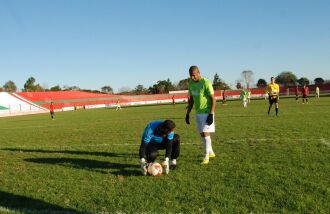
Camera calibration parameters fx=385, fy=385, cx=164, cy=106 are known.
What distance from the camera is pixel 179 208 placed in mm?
5348

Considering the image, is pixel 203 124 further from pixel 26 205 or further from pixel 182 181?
pixel 26 205

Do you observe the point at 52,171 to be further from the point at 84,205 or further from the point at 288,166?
the point at 288,166

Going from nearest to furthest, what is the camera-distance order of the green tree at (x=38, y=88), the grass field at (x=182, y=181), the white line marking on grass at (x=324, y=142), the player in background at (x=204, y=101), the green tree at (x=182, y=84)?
the grass field at (x=182, y=181) → the player in background at (x=204, y=101) → the white line marking on grass at (x=324, y=142) → the green tree at (x=38, y=88) → the green tree at (x=182, y=84)

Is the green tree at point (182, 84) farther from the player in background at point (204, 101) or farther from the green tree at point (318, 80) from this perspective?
the player in background at point (204, 101)

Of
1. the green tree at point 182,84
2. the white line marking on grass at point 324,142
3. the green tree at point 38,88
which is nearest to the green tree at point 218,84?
the green tree at point 182,84

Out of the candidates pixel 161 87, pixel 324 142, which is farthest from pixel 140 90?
pixel 324 142

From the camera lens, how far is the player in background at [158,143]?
7.30 meters

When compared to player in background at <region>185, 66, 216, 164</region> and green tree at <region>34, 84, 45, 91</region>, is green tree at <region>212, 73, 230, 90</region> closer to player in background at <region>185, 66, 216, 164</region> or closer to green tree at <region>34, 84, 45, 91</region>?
green tree at <region>34, 84, 45, 91</region>

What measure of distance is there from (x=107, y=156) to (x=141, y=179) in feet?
9.58

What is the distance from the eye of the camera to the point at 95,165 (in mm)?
8680

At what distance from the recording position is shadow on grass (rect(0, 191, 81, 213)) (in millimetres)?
5512

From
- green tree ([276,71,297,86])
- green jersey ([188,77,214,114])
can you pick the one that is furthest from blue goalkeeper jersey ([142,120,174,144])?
green tree ([276,71,297,86])

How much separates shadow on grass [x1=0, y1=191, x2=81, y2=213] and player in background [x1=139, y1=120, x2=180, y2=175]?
210 cm

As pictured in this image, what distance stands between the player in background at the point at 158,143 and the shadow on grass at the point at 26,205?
2102 mm
